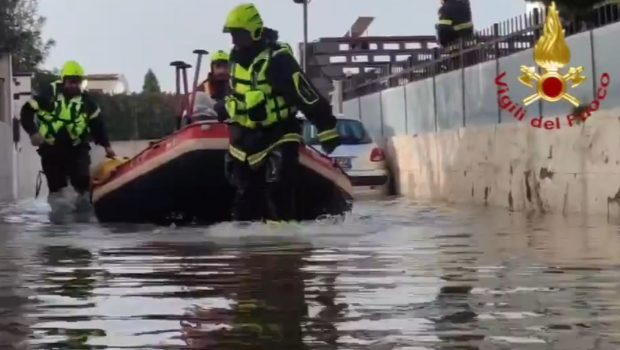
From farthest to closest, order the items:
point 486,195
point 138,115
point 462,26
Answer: point 138,115
point 462,26
point 486,195

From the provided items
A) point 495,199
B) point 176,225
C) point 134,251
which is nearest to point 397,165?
point 495,199

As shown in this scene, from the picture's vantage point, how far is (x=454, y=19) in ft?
74.7

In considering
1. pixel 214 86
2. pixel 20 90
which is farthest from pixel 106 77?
pixel 214 86

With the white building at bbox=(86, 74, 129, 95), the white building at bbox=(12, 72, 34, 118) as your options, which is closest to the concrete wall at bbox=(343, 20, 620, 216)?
the white building at bbox=(12, 72, 34, 118)

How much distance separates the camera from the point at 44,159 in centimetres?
1627

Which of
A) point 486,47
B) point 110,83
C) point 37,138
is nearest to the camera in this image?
point 37,138

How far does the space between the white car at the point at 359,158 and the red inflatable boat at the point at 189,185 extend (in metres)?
8.58

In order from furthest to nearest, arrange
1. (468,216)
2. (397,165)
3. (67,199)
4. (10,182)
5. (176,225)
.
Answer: (10,182), (397,165), (67,199), (468,216), (176,225)

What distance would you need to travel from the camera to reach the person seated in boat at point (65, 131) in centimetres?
1597

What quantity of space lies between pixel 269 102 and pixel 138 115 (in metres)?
42.4

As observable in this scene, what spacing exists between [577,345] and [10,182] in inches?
1081

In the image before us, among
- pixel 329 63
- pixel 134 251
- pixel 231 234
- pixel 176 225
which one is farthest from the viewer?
pixel 329 63

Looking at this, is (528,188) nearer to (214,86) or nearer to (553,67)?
(553,67)

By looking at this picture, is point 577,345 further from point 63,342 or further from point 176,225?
point 176,225
